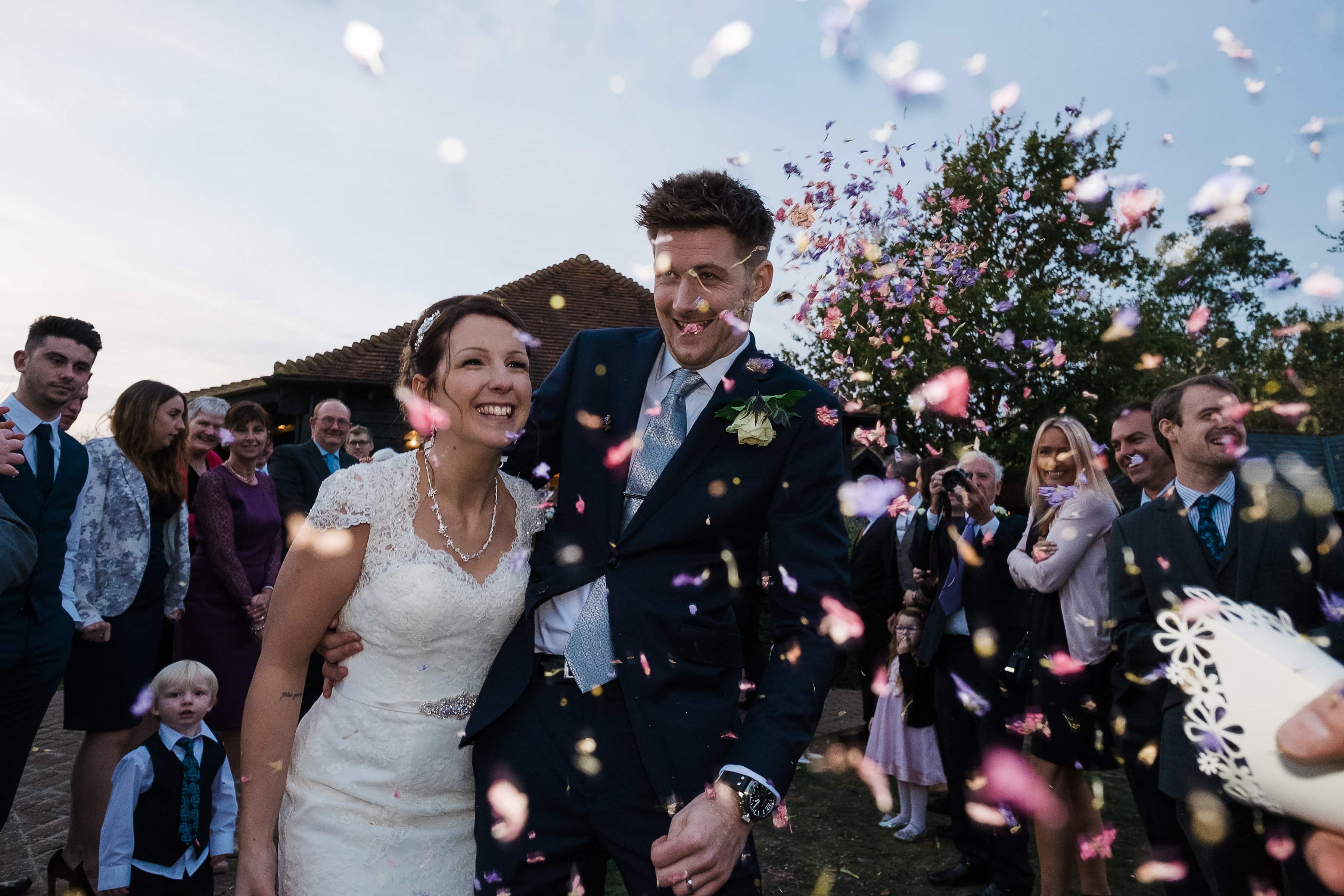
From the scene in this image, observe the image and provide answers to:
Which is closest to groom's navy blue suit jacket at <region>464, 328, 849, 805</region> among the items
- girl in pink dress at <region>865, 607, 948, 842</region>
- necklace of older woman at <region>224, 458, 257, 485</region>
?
girl in pink dress at <region>865, 607, 948, 842</region>

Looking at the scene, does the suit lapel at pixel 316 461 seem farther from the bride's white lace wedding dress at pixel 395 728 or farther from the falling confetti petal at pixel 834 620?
the falling confetti petal at pixel 834 620

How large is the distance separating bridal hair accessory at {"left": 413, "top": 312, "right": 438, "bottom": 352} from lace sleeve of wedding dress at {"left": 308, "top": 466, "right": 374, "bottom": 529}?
45 cm

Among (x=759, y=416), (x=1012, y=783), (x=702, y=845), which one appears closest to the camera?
(x=702, y=845)

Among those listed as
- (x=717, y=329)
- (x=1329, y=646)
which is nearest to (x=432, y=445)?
(x=717, y=329)

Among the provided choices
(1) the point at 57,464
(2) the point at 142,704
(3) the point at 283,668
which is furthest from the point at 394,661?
(2) the point at 142,704

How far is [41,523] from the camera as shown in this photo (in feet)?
13.0

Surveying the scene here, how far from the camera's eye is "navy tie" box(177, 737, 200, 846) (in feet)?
12.6

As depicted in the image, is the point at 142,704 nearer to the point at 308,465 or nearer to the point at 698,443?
the point at 308,465

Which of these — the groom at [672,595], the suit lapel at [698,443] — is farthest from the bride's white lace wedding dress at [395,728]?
the suit lapel at [698,443]

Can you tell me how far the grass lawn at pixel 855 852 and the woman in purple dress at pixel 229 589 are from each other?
8.58 feet

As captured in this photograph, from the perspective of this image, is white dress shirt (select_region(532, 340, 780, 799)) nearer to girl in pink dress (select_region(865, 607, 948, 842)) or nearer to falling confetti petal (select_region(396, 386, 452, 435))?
falling confetti petal (select_region(396, 386, 452, 435))

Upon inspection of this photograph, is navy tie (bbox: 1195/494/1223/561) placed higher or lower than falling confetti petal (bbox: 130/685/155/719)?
higher

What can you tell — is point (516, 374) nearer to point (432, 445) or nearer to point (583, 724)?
point (432, 445)

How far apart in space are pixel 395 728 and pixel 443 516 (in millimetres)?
619
